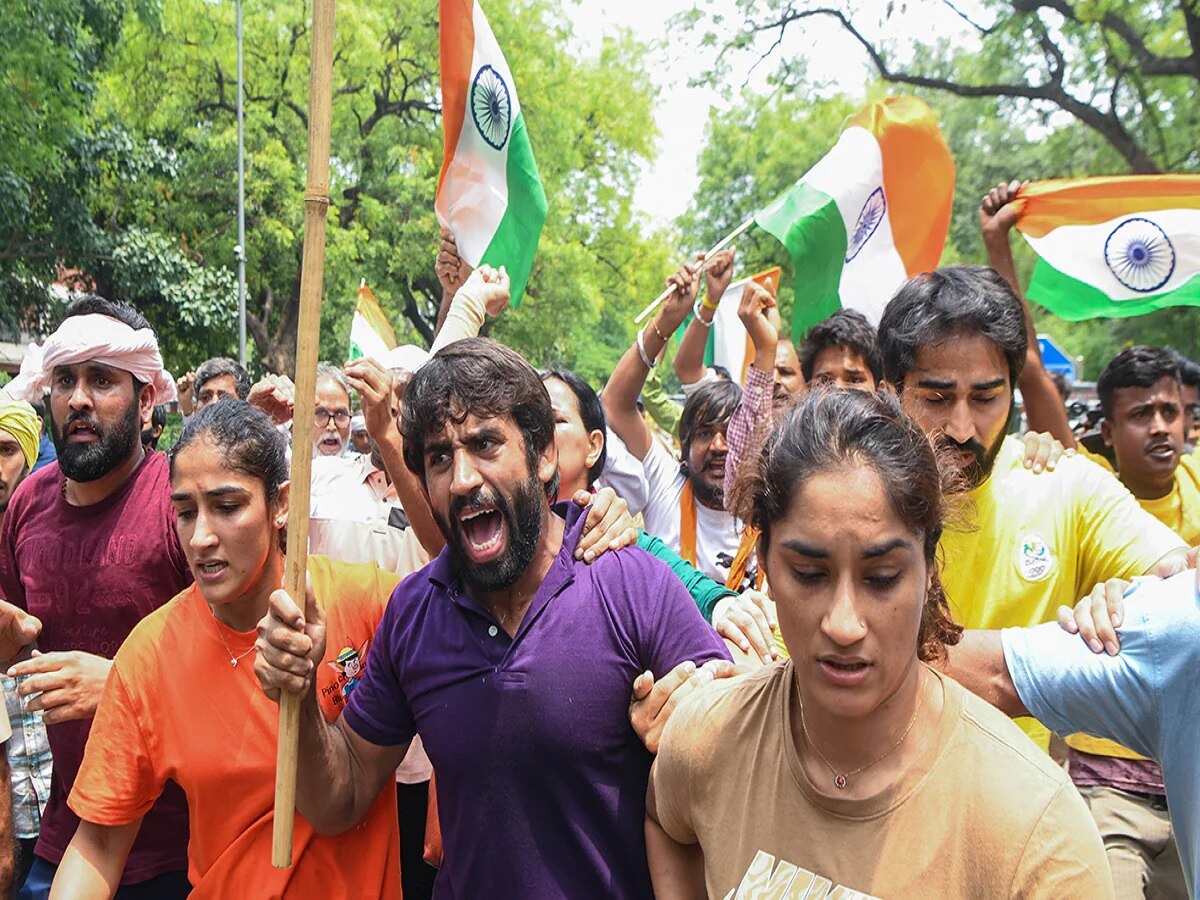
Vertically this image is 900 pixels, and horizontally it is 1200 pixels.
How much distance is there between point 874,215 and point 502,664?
12.4 feet

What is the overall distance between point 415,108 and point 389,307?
4690 millimetres

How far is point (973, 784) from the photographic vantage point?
1.57 metres

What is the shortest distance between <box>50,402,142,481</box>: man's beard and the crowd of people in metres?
0.01

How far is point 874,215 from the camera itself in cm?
525

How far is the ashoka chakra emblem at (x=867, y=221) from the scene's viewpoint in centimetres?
520

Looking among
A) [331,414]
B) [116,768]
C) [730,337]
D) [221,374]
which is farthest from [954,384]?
[730,337]

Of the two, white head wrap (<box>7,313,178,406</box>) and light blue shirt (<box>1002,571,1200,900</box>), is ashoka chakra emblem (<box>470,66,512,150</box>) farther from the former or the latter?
light blue shirt (<box>1002,571,1200,900</box>)

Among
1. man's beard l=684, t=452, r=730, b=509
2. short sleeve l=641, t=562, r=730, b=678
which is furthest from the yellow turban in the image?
short sleeve l=641, t=562, r=730, b=678

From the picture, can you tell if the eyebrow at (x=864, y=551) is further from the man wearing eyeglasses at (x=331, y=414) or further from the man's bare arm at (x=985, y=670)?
the man wearing eyeglasses at (x=331, y=414)

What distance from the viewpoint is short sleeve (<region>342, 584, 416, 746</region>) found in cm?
241

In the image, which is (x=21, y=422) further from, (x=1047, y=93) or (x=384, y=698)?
(x=1047, y=93)

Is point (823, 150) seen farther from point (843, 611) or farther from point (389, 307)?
point (843, 611)

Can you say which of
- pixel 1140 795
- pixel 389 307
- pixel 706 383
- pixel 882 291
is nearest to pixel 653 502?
pixel 706 383

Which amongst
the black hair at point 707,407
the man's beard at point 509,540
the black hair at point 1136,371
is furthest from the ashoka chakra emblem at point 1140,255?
the man's beard at point 509,540
